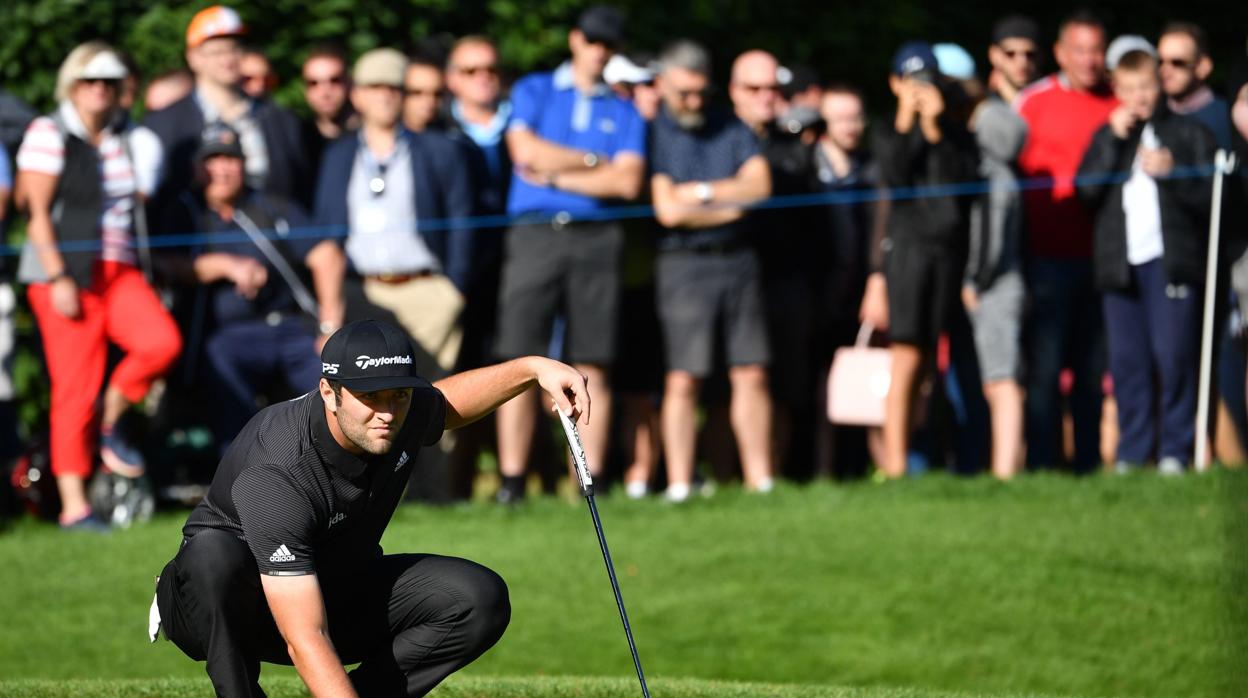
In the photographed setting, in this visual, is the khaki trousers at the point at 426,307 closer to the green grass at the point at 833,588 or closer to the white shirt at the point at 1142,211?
the green grass at the point at 833,588

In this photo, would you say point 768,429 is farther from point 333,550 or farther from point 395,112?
point 333,550

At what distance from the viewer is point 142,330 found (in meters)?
10.4

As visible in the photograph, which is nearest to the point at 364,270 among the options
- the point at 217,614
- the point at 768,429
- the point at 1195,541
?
the point at 768,429

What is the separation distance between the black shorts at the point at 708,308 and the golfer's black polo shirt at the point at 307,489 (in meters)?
5.03

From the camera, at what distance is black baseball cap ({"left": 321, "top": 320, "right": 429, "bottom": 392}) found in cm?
533

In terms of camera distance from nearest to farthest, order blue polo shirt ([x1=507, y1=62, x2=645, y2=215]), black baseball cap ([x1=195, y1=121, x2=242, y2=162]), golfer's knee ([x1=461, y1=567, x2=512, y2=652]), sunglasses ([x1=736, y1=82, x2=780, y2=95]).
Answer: golfer's knee ([x1=461, y1=567, x2=512, y2=652]) → black baseball cap ([x1=195, y1=121, x2=242, y2=162]) → blue polo shirt ([x1=507, y1=62, x2=645, y2=215]) → sunglasses ([x1=736, y1=82, x2=780, y2=95])

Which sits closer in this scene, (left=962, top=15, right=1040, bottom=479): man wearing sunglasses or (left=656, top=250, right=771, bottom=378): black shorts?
(left=656, top=250, right=771, bottom=378): black shorts

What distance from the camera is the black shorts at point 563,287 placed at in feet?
35.7

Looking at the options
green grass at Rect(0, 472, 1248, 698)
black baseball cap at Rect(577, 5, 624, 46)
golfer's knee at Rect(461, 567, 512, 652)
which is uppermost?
black baseball cap at Rect(577, 5, 624, 46)

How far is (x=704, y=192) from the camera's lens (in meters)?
11.0

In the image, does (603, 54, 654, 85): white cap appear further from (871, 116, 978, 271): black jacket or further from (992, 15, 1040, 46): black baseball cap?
(992, 15, 1040, 46): black baseball cap

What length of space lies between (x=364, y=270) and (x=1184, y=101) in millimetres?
4720

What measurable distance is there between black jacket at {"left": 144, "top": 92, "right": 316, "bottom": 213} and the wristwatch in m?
2.22

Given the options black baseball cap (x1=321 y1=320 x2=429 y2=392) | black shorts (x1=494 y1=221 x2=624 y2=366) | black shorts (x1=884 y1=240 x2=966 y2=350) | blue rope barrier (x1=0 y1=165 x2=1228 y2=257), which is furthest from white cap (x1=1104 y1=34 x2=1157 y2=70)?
black baseball cap (x1=321 y1=320 x2=429 y2=392)
